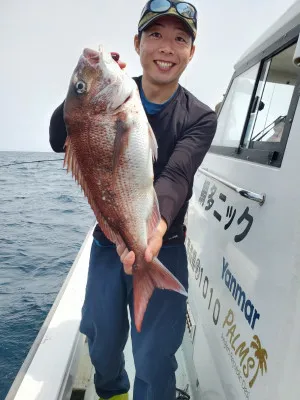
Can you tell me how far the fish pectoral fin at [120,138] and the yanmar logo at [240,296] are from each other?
86 centimetres

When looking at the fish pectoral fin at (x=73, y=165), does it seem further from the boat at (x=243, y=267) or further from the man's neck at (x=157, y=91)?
the boat at (x=243, y=267)

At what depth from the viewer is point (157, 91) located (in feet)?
6.39

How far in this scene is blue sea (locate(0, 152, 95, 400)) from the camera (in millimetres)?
3949

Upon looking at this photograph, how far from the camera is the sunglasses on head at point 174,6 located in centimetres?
173

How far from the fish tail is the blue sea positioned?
2.16 m

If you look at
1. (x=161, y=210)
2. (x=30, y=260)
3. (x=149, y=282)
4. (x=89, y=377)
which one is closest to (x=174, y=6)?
(x=161, y=210)

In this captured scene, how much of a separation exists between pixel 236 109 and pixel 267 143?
127cm

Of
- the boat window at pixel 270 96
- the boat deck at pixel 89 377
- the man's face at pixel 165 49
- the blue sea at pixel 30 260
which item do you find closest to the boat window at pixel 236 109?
the boat window at pixel 270 96

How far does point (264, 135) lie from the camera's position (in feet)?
7.85

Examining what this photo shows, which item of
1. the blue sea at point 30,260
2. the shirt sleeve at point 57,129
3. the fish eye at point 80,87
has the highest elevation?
the fish eye at point 80,87

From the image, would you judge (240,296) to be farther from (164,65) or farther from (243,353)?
(164,65)

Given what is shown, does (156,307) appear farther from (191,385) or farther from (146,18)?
(146,18)

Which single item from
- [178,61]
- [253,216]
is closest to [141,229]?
[253,216]

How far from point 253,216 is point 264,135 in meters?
0.83
